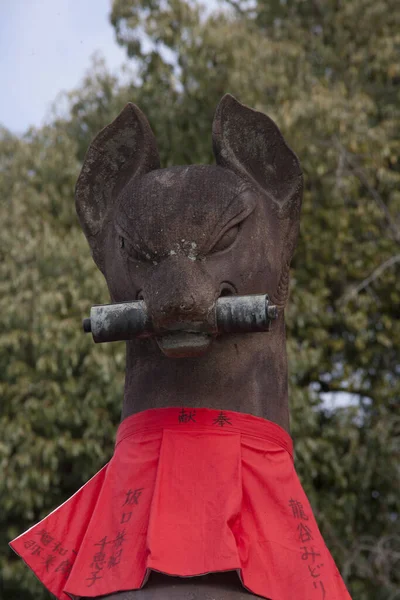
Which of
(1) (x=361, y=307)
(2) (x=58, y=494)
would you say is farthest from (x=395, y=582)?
(2) (x=58, y=494)

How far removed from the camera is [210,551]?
2.61 m

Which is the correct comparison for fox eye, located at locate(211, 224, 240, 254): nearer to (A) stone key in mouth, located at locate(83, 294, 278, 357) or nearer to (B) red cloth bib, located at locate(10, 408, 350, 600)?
(A) stone key in mouth, located at locate(83, 294, 278, 357)

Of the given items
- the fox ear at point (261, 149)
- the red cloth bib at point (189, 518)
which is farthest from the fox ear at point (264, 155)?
the red cloth bib at point (189, 518)

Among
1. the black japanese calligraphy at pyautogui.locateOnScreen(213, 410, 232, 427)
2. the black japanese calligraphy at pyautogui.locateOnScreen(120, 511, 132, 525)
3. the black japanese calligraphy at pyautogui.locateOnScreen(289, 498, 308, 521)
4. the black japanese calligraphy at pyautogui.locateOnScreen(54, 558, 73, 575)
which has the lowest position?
the black japanese calligraphy at pyautogui.locateOnScreen(54, 558, 73, 575)

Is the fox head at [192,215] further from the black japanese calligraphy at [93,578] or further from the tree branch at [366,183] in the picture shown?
the tree branch at [366,183]

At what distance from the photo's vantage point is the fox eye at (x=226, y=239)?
2.90 metres

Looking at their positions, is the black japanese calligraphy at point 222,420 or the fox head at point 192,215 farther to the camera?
the black japanese calligraphy at point 222,420

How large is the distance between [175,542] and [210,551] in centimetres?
11

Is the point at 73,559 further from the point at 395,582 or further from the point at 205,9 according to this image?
the point at 205,9

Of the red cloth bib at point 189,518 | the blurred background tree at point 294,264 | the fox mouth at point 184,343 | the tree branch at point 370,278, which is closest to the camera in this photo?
the red cloth bib at point 189,518

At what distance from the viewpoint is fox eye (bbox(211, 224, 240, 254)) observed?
2896mm

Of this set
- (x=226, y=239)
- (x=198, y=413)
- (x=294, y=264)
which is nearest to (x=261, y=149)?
(x=226, y=239)

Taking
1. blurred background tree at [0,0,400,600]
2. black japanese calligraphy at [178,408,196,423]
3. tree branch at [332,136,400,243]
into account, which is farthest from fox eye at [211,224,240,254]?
tree branch at [332,136,400,243]

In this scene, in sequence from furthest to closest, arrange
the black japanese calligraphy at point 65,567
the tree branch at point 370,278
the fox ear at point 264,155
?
the tree branch at point 370,278
the fox ear at point 264,155
the black japanese calligraphy at point 65,567
